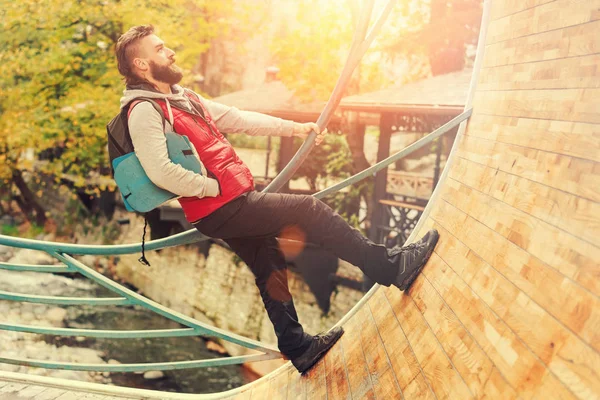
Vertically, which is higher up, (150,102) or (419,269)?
(150,102)

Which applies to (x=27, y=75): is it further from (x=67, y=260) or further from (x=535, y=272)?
(x=535, y=272)

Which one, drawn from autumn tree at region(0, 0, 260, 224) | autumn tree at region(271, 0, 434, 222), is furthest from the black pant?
autumn tree at region(0, 0, 260, 224)

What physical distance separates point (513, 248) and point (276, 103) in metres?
11.8

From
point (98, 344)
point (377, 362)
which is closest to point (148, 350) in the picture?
point (98, 344)

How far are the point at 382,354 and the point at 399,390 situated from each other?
31 cm

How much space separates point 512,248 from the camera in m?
1.76

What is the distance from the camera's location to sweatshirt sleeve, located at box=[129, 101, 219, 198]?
216 cm

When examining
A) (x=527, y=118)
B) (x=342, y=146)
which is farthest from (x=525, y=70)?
(x=342, y=146)

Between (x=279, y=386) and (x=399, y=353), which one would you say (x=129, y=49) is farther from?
(x=279, y=386)

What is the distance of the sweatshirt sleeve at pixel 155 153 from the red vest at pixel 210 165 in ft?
0.45

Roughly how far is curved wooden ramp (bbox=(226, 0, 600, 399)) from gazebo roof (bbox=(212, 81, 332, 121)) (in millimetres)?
9399

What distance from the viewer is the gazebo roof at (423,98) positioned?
9.44 metres

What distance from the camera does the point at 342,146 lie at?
14.2 m

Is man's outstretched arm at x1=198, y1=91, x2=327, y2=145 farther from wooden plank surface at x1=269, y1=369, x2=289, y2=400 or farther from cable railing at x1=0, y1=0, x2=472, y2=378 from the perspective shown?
wooden plank surface at x1=269, y1=369, x2=289, y2=400
